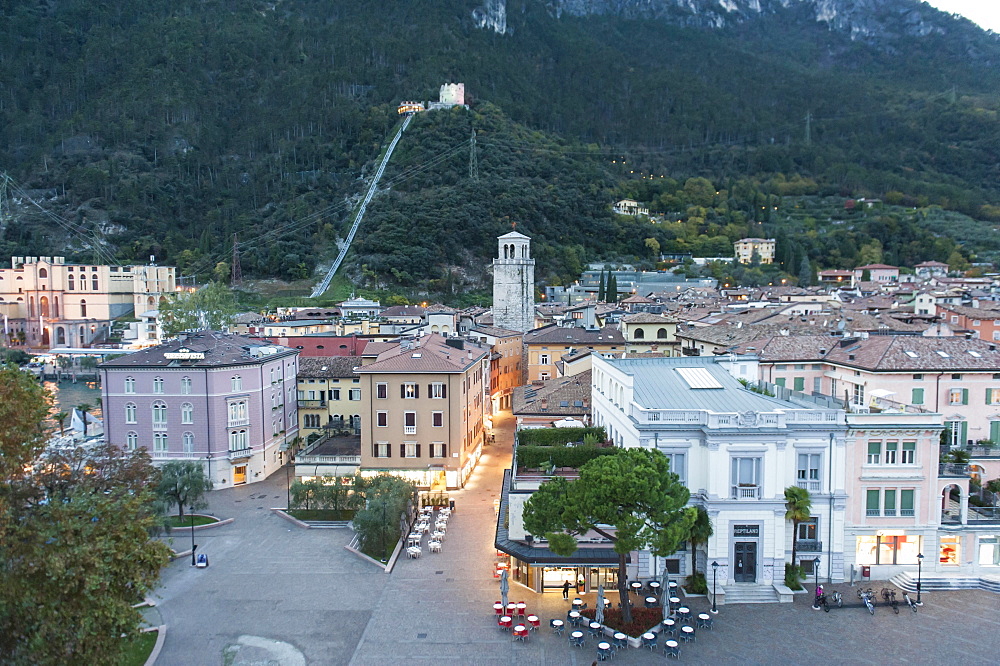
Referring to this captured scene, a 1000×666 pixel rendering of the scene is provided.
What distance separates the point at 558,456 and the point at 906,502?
14.1 metres

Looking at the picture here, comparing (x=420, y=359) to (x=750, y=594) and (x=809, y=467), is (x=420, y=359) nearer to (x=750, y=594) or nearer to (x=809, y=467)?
(x=809, y=467)

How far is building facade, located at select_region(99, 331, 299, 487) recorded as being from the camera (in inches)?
1852

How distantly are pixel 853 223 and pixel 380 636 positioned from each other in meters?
193

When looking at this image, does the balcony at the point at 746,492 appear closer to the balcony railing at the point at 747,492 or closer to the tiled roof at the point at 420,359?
the balcony railing at the point at 747,492

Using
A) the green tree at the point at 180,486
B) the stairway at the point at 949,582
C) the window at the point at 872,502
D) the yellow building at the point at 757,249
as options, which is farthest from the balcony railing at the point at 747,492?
the yellow building at the point at 757,249

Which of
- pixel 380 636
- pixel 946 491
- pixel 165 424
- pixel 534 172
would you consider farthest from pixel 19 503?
pixel 534 172

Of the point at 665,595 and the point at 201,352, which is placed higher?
the point at 201,352

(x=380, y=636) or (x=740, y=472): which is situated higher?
(x=740, y=472)

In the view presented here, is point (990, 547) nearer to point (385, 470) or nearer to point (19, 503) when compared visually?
point (385, 470)

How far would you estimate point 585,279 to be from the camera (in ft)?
478

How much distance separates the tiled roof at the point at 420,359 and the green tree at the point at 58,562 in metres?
25.7

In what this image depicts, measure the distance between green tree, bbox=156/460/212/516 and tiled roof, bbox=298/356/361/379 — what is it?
613 inches

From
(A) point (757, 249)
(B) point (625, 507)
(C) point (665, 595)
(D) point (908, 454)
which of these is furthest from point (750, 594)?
(A) point (757, 249)

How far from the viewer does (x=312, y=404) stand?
5616cm
